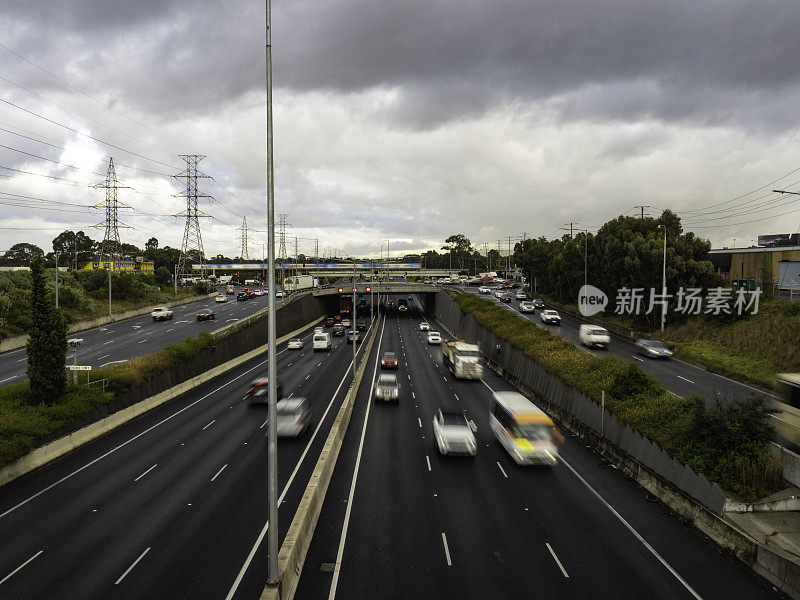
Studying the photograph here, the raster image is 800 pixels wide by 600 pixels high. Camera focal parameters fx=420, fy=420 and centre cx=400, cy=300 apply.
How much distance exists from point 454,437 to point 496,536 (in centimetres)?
711

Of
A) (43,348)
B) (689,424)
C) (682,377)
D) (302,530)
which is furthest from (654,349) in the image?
(43,348)

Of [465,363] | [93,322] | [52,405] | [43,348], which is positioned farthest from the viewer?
[93,322]

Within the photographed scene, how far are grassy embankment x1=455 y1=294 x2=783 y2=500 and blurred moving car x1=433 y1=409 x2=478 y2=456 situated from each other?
7.70m

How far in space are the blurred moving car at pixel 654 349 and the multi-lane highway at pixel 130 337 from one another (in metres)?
50.4

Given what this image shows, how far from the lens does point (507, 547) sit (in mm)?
14039

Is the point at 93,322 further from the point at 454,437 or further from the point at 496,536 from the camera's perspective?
the point at 496,536

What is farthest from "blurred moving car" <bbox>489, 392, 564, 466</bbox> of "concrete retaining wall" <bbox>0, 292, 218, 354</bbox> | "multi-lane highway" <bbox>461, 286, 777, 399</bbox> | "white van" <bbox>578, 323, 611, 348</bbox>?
"concrete retaining wall" <bbox>0, 292, 218, 354</bbox>

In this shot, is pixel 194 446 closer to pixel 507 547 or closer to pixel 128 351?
pixel 507 547

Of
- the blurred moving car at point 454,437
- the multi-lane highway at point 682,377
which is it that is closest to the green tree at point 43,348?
the blurred moving car at point 454,437

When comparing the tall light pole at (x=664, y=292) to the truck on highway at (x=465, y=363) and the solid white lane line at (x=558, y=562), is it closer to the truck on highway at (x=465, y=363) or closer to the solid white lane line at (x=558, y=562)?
the truck on highway at (x=465, y=363)

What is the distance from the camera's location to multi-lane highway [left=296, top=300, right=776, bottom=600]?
1219 centimetres

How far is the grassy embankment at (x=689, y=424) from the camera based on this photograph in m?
15.5

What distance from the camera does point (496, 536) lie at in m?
14.7

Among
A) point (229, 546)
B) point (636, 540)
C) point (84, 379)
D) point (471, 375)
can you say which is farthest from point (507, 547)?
point (84, 379)
